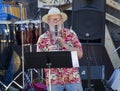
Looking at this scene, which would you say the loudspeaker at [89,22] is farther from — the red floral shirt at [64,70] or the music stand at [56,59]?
the music stand at [56,59]

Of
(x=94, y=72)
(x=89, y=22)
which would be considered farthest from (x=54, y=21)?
A: (x=94, y=72)

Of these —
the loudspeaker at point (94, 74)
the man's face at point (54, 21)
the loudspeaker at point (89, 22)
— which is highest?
the man's face at point (54, 21)

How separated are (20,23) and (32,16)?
149 cm

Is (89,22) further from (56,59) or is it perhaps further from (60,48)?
(56,59)

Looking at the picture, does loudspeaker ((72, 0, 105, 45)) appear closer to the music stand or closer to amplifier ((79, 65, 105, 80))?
amplifier ((79, 65, 105, 80))

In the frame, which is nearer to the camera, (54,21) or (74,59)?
(74,59)

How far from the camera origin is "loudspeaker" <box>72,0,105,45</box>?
646cm

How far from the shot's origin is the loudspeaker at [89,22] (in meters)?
6.46

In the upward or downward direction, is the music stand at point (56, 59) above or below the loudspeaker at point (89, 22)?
above

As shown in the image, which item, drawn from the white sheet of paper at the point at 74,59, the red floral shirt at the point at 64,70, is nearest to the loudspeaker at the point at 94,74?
the red floral shirt at the point at 64,70

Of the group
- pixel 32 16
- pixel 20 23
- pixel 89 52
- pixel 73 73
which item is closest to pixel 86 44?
pixel 89 52

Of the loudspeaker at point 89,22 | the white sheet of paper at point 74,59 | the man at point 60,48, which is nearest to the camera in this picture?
the white sheet of paper at point 74,59

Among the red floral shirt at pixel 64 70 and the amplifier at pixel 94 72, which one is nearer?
the red floral shirt at pixel 64 70

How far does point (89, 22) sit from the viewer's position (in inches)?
254
